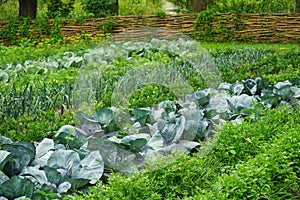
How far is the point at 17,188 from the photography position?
11.5 ft

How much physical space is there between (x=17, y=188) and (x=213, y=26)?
14.5m

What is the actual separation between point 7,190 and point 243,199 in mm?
1515

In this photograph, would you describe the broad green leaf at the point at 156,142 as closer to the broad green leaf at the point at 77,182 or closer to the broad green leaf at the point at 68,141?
the broad green leaf at the point at 68,141

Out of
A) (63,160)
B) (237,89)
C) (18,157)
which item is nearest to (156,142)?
(63,160)

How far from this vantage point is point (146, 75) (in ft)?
18.6

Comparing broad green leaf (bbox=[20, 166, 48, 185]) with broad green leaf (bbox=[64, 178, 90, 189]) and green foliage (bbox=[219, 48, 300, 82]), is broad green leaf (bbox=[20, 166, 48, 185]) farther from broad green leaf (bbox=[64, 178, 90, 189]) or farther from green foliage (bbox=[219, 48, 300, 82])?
green foliage (bbox=[219, 48, 300, 82])

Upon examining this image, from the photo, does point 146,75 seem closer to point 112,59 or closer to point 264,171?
point 112,59

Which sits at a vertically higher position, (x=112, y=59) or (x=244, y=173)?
(x=112, y=59)

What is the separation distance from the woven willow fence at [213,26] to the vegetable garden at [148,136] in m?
9.77

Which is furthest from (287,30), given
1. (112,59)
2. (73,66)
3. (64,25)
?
(112,59)

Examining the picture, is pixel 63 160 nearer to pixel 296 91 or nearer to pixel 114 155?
pixel 114 155

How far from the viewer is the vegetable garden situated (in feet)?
12.1

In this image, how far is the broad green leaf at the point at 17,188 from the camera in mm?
3494

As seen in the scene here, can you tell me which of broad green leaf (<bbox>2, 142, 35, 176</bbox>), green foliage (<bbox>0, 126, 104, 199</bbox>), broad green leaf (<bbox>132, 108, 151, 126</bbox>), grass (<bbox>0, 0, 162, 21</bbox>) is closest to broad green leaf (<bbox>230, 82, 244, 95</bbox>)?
broad green leaf (<bbox>132, 108, 151, 126</bbox>)
